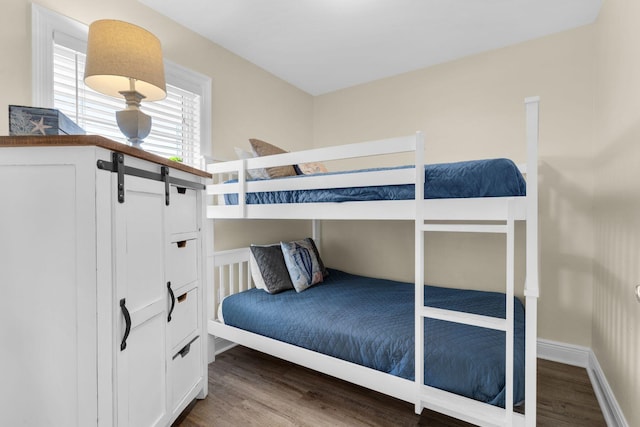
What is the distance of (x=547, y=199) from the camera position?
7.63ft

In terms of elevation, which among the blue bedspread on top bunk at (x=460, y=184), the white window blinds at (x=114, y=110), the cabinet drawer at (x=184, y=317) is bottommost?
the cabinet drawer at (x=184, y=317)

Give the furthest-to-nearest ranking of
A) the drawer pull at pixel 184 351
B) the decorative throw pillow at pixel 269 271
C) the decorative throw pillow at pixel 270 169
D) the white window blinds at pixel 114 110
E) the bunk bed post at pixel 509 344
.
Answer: the decorative throw pillow at pixel 269 271 < the decorative throw pillow at pixel 270 169 < the white window blinds at pixel 114 110 < the drawer pull at pixel 184 351 < the bunk bed post at pixel 509 344

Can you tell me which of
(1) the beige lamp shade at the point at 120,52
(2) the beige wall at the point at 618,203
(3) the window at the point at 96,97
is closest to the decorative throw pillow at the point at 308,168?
(3) the window at the point at 96,97

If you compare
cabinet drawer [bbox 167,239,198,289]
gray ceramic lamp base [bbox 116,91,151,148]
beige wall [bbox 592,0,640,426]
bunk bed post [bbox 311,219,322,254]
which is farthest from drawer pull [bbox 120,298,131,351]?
bunk bed post [bbox 311,219,322,254]

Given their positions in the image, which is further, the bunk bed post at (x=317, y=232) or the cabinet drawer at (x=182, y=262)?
the bunk bed post at (x=317, y=232)

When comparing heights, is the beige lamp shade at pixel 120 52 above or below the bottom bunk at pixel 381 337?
above

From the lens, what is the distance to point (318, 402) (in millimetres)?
1764

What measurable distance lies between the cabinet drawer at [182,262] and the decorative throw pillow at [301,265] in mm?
856

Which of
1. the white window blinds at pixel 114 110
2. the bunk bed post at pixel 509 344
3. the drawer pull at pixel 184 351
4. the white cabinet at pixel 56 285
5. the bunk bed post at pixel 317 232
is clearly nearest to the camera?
the white cabinet at pixel 56 285

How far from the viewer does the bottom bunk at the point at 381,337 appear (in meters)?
1.28

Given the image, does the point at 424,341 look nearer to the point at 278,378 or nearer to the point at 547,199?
the point at 278,378

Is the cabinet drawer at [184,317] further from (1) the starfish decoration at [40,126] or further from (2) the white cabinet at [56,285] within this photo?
(1) the starfish decoration at [40,126]

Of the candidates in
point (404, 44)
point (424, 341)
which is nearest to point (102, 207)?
point (424, 341)

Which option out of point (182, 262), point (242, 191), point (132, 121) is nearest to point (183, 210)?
point (182, 262)
